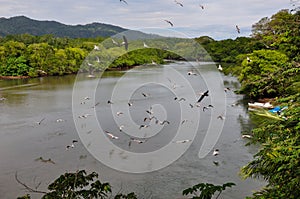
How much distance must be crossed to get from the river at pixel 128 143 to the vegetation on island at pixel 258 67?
1.27 meters

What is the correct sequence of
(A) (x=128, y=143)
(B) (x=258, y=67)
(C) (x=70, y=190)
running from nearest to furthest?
(C) (x=70, y=190)
(A) (x=128, y=143)
(B) (x=258, y=67)

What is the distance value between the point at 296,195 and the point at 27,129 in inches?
515

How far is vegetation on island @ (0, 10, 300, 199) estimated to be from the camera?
278cm

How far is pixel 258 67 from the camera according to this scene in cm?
1922

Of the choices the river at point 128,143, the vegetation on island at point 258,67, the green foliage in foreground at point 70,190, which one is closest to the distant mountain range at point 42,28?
the vegetation on island at point 258,67

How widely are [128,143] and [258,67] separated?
10.8 metres

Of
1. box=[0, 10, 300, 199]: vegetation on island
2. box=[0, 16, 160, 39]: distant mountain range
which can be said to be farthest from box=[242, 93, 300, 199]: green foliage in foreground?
box=[0, 16, 160, 39]: distant mountain range

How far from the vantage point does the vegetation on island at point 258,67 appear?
9.11ft

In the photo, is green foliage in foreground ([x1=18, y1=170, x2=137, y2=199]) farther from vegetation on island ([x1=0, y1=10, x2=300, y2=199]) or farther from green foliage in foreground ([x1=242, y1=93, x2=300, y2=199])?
green foliage in foreground ([x1=242, y1=93, x2=300, y2=199])

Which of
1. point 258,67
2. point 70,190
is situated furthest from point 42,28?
point 70,190

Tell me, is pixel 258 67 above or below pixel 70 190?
above

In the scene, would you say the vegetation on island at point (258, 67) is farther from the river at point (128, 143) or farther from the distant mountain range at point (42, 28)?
the distant mountain range at point (42, 28)

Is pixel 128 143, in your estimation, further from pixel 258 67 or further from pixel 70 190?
pixel 258 67

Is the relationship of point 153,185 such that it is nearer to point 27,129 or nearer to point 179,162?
point 179,162
